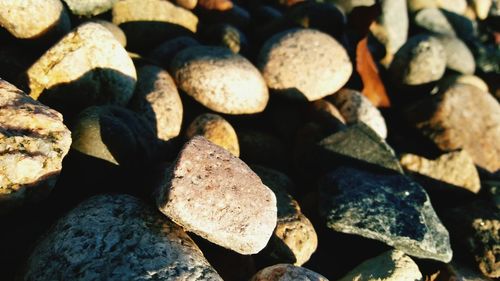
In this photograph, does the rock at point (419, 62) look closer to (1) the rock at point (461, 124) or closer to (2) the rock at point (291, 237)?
(1) the rock at point (461, 124)

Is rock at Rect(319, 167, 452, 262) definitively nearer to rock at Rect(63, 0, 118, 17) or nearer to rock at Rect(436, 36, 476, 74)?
rock at Rect(63, 0, 118, 17)

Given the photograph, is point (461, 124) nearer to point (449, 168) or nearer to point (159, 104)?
point (449, 168)

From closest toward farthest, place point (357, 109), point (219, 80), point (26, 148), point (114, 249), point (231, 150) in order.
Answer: point (114, 249) → point (26, 148) → point (231, 150) → point (219, 80) → point (357, 109)

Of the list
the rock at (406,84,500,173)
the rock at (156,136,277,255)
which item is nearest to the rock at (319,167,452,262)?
the rock at (156,136,277,255)

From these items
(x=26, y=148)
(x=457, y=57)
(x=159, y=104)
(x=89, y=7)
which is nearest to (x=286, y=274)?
(x=26, y=148)

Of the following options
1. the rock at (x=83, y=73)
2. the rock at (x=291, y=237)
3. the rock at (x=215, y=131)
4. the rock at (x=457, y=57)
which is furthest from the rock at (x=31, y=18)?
the rock at (x=457, y=57)
